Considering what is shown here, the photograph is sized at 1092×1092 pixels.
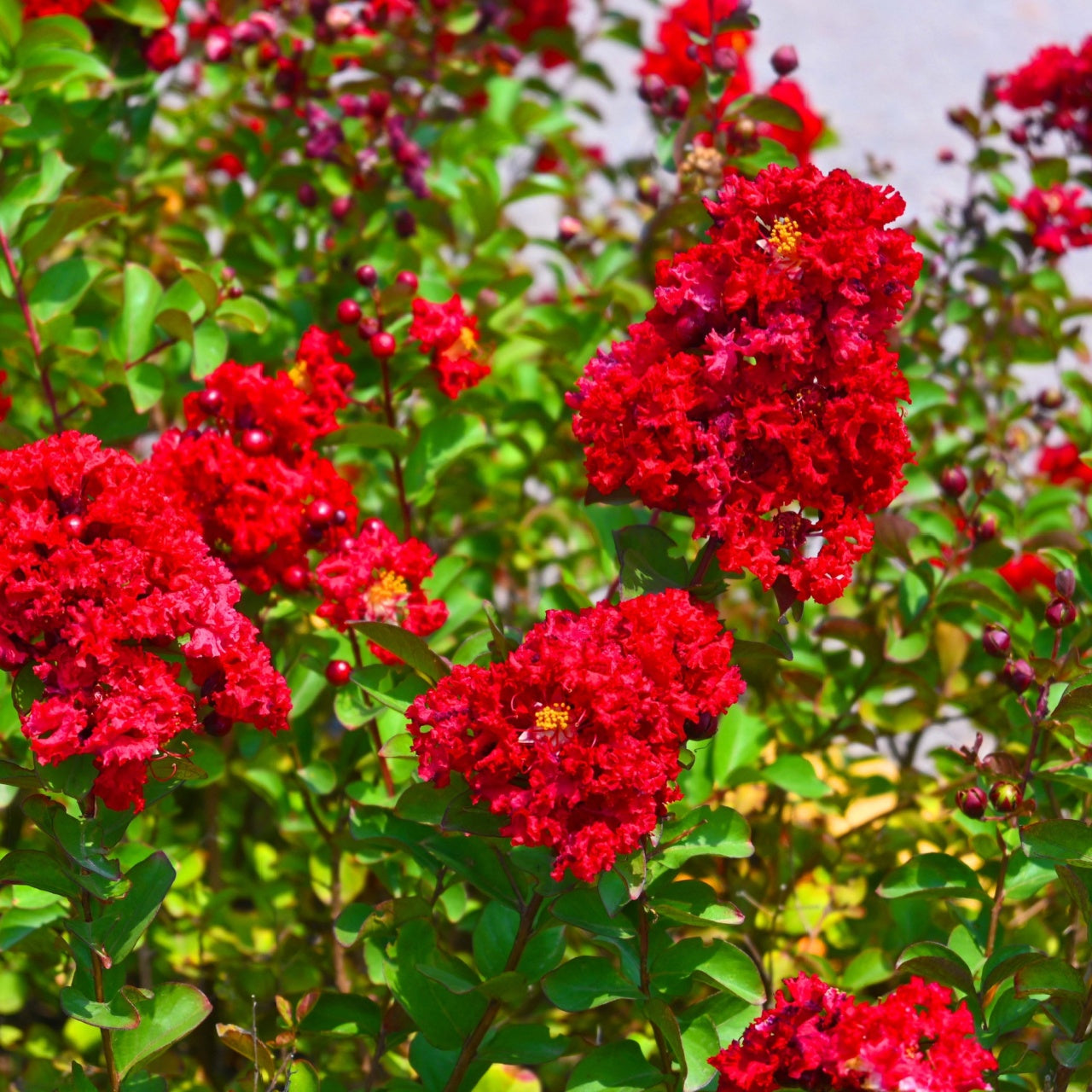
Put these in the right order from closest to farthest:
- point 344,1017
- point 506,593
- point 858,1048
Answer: point 858,1048 < point 344,1017 < point 506,593

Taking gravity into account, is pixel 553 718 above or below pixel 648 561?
below

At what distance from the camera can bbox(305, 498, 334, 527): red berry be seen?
142cm

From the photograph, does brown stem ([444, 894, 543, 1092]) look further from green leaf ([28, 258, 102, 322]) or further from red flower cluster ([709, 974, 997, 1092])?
green leaf ([28, 258, 102, 322])

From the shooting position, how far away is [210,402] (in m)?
1.49

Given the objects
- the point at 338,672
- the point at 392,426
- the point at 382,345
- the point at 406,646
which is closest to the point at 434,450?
the point at 392,426

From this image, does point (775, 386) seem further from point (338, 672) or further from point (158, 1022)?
point (158, 1022)

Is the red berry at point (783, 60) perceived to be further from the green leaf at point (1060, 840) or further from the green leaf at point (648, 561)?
the green leaf at point (1060, 840)

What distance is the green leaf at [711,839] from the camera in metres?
1.23

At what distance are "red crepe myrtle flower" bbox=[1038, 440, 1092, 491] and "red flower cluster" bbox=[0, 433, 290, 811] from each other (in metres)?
1.69

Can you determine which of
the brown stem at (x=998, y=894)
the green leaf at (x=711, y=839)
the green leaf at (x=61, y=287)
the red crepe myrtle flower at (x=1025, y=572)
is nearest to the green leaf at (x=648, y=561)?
the green leaf at (x=711, y=839)

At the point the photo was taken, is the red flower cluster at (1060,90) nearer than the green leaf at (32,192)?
No

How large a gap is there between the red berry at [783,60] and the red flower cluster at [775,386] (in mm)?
774

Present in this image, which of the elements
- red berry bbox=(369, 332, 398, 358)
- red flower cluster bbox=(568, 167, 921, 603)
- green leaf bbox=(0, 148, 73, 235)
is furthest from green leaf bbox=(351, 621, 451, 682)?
green leaf bbox=(0, 148, 73, 235)

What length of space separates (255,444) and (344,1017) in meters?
0.61
